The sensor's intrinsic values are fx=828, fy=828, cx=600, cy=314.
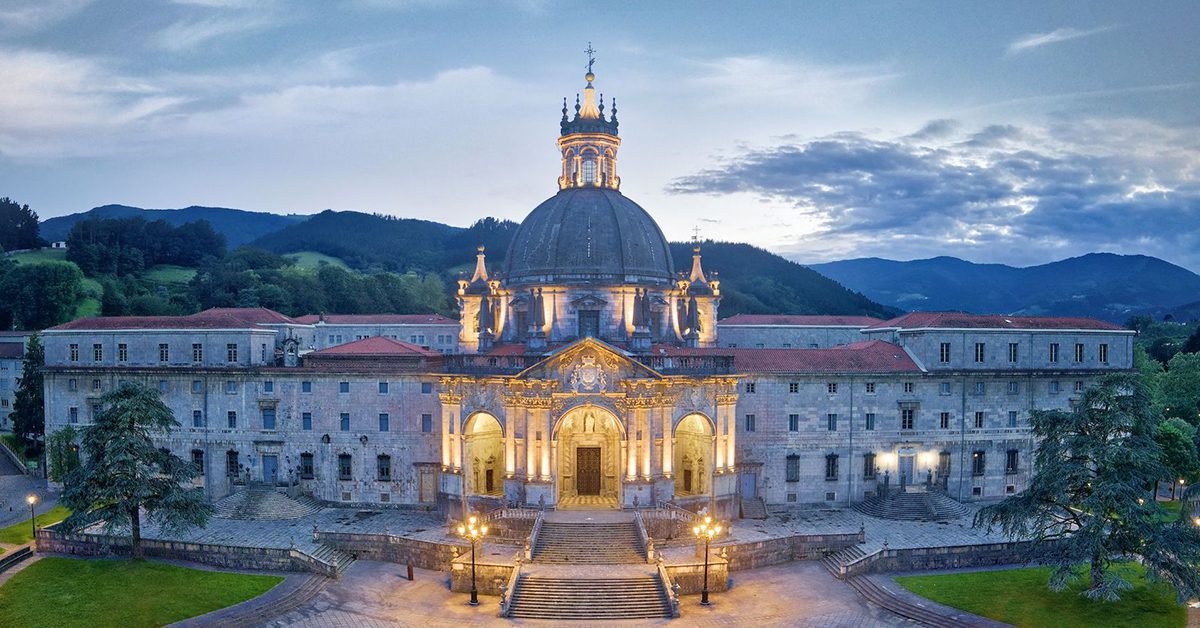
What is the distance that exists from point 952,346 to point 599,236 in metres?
26.8

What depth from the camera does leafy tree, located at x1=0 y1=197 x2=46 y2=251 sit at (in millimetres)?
137625

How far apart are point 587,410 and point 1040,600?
89.4 ft

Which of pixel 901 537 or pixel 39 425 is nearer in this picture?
pixel 901 537

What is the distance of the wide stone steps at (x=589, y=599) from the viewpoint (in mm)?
40156

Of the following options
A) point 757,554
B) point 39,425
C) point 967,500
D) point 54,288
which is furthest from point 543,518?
point 54,288

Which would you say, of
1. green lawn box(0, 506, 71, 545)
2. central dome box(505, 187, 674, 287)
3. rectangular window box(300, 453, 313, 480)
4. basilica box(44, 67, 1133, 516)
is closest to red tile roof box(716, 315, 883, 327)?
basilica box(44, 67, 1133, 516)

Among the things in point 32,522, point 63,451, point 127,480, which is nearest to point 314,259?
point 63,451

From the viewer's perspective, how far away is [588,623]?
3944cm

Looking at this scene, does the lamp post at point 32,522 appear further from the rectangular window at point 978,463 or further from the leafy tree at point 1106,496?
the rectangular window at point 978,463

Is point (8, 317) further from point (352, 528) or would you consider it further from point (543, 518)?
point (543, 518)

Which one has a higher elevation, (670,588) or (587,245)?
(587,245)

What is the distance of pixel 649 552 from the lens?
45.1m

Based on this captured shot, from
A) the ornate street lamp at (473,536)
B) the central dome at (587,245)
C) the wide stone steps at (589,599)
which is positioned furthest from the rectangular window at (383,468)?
the wide stone steps at (589,599)

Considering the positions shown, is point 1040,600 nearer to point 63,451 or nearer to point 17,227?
point 63,451
